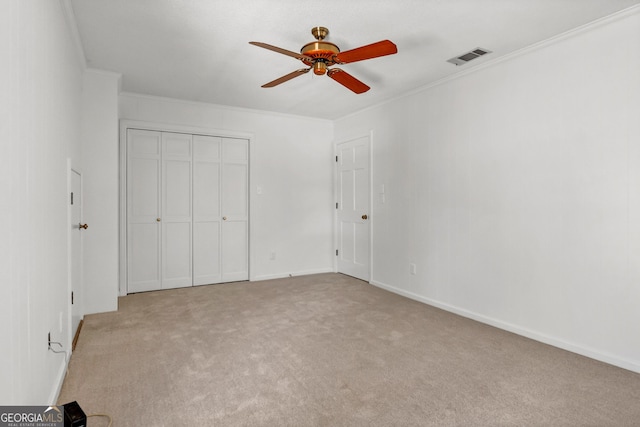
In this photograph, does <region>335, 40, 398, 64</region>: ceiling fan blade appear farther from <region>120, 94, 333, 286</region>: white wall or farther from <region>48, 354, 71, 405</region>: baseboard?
<region>120, 94, 333, 286</region>: white wall

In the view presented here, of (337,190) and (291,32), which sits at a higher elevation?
(291,32)

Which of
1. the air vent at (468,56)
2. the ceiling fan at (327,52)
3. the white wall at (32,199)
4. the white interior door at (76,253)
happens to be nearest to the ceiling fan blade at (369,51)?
the ceiling fan at (327,52)

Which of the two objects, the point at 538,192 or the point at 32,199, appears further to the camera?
the point at 538,192

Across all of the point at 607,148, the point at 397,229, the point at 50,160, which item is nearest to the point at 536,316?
the point at 607,148

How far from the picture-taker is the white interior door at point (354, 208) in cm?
509

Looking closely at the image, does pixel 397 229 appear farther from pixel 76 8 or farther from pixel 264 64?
pixel 76 8

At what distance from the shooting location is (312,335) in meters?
→ 3.07

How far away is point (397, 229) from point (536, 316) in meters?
1.82

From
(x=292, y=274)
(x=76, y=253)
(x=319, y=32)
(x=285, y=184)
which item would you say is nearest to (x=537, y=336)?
(x=319, y=32)

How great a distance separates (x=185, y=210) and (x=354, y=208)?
2380 mm

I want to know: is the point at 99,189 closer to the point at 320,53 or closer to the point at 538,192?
the point at 320,53

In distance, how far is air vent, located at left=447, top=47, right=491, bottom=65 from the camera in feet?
10.3

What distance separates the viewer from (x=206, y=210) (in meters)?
4.92

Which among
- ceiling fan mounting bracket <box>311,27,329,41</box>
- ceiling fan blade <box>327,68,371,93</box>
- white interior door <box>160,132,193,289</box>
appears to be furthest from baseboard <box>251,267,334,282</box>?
ceiling fan mounting bracket <box>311,27,329,41</box>
